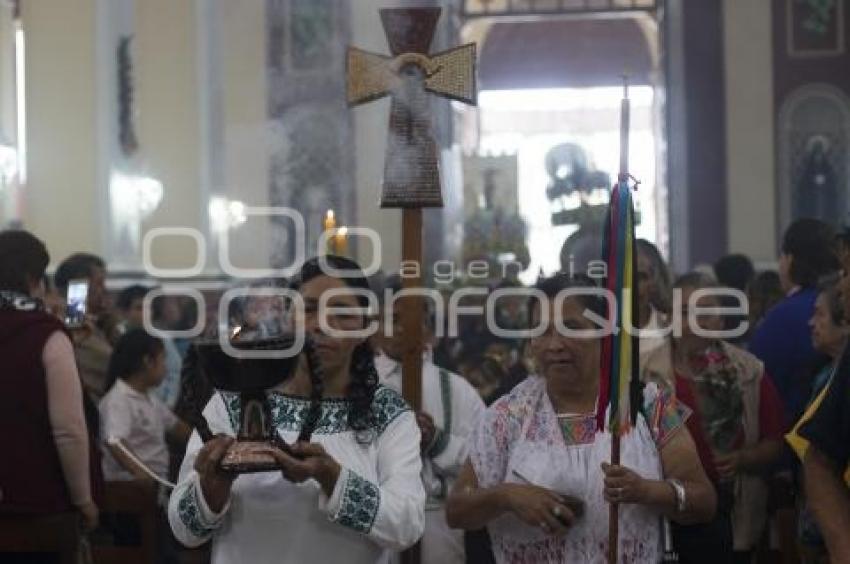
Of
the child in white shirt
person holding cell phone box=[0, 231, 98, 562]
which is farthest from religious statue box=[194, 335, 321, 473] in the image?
the child in white shirt

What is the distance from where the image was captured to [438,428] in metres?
5.23

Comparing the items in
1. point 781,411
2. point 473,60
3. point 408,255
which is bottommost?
point 781,411

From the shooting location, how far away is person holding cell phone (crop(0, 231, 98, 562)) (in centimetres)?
462

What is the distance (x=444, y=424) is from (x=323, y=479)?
77.2 inches

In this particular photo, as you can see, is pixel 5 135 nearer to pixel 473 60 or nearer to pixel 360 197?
pixel 360 197

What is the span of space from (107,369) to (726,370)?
9.15 ft

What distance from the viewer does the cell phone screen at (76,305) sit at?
604 centimetres

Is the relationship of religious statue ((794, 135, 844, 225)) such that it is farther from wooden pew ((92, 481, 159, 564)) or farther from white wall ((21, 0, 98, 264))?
wooden pew ((92, 481, 159, 564))

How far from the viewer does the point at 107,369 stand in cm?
689

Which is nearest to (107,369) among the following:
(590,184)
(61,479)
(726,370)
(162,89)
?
(61,479)

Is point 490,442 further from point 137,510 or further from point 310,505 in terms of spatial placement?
point 137,510

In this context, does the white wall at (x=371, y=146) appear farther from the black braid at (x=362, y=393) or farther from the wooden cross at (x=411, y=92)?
the black braid at (x=362, y=393)

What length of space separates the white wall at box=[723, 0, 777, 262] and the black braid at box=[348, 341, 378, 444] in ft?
42.9

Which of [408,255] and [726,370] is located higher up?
[408,255]
